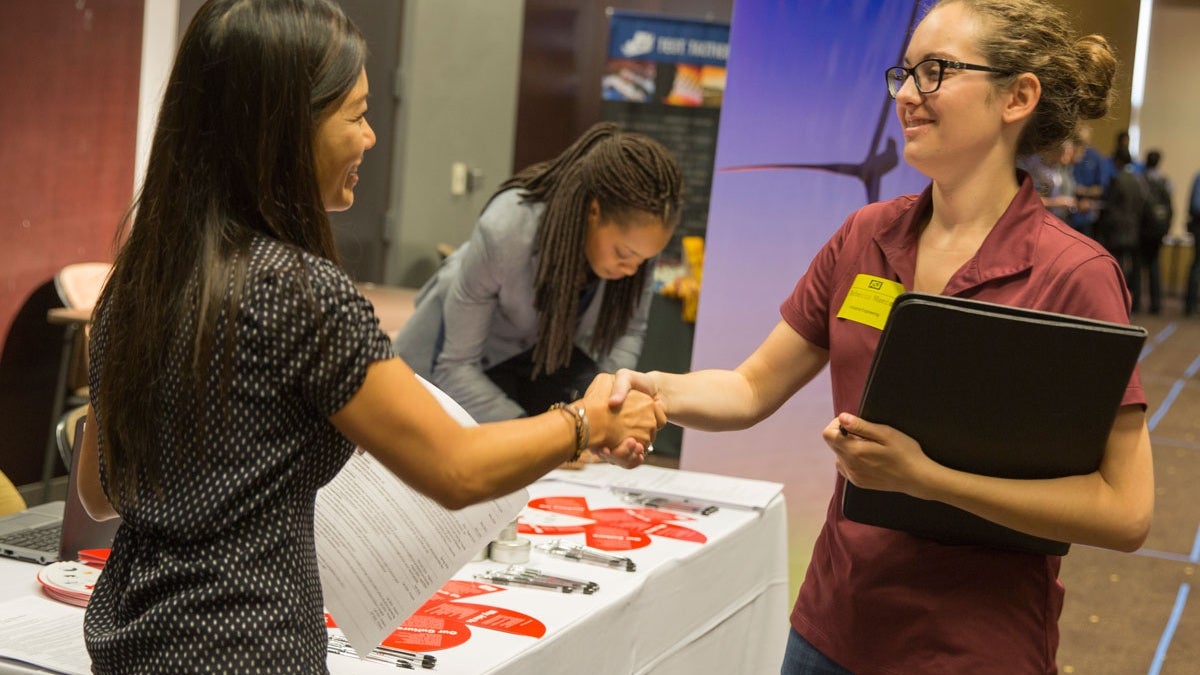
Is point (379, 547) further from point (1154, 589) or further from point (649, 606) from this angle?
point (1154, 589)

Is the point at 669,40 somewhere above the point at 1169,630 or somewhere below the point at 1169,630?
above

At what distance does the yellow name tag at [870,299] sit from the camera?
153 cm

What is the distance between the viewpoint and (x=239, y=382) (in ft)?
3.53

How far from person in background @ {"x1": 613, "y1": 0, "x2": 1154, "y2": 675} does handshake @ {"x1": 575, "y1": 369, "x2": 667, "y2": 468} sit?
3cm

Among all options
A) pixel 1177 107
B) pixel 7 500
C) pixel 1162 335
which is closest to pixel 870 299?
pixel 7 500

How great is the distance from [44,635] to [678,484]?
4.89 ft

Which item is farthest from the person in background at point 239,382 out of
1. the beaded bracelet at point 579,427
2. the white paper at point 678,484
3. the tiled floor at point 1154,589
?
the tiled floor at point 1154,589

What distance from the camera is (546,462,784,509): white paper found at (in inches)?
105

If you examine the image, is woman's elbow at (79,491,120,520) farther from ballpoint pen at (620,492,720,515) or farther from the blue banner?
the blue banner

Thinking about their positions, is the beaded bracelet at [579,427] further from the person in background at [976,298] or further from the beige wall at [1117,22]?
the beige wall at [1117,22]

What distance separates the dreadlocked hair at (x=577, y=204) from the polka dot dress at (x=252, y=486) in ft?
5.60

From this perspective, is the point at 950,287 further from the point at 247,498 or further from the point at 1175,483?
the point at 1175,483

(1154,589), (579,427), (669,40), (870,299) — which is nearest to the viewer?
(579,427)

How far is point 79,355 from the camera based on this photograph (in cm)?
434
